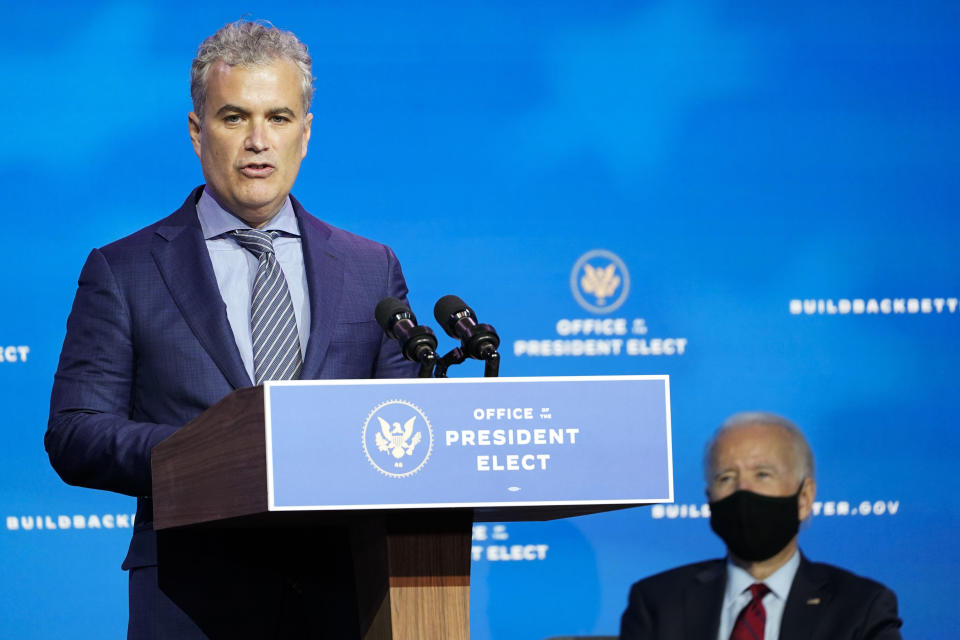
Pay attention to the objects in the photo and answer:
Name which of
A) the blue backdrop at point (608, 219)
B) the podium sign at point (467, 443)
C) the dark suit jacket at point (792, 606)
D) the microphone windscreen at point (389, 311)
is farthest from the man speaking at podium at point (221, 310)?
the blue backdrop at point (608, 219)

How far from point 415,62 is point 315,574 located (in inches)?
80.5

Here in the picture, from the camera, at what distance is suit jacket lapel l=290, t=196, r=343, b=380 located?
205 centimetres

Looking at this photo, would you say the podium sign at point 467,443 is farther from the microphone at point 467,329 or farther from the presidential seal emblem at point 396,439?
the microphone at point 467,329

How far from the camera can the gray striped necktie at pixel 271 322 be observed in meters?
2.05

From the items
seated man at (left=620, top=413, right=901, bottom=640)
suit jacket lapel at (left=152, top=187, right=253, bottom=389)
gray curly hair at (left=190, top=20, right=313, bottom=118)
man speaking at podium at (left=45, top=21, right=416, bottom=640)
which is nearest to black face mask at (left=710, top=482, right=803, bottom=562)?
seated man at (left=620, top=413, right=901, bottom=640)

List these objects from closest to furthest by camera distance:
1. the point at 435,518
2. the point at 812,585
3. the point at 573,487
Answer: the point at 573,487, the point at 435,518, the point at 812,585

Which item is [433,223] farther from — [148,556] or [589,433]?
[589,433]

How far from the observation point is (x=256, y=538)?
6.46 feet

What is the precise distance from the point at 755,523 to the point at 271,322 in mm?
1099

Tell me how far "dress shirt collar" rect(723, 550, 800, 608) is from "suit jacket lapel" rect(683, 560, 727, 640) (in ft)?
0.04

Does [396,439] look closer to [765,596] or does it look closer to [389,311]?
[389,311]

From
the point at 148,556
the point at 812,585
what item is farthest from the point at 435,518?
the point at 812,585

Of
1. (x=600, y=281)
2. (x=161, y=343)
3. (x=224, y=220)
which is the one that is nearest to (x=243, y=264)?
(x=224, y=220)

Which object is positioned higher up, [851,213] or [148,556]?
[851,213]
